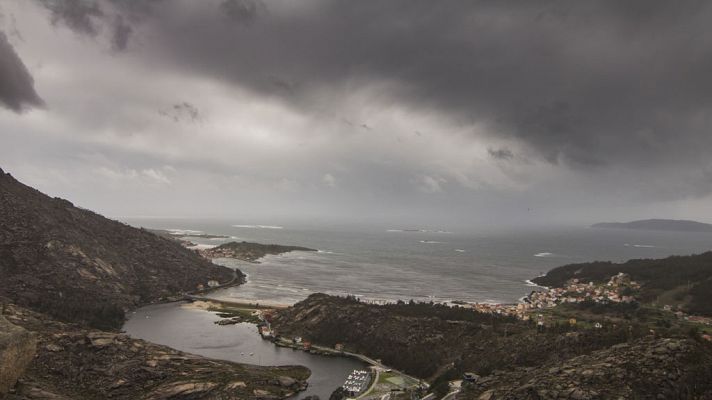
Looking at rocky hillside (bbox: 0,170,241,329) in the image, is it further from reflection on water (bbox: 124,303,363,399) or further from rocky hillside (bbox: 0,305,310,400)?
rocky hillside (bbox: 0,305,310,400)

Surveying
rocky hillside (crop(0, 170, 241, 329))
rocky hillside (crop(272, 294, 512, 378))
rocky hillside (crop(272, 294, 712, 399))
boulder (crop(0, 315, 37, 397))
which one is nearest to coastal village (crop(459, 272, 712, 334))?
rocky hillside (crop(272, 294, 712, 399))

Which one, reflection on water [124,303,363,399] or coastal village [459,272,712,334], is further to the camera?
coastal village [459,272,712,334]

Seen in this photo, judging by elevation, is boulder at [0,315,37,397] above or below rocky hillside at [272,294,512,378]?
above

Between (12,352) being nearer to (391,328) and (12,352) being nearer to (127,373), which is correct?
(127,373)

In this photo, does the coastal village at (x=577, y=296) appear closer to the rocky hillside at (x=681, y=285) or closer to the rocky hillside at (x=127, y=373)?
the rocky hillside at (x=681, y=285)

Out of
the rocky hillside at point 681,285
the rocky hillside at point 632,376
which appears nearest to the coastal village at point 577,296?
the rocky hillside at point 681,285

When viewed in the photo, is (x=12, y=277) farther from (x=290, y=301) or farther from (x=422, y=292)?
(x=422, y=292)
